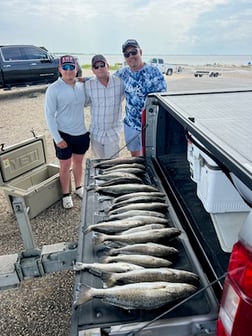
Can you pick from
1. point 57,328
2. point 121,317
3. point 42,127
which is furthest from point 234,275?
point 42,127

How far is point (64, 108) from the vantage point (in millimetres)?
4238

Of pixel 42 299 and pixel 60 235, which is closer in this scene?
pixel 42 299

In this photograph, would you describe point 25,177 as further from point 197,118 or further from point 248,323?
point 248,323

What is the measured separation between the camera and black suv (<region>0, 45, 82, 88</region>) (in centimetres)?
1351

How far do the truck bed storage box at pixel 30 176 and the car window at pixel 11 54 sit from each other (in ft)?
34.2

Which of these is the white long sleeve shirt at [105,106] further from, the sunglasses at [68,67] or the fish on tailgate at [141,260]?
the fish on tailgate at [141,260]

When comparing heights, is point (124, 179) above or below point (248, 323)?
below

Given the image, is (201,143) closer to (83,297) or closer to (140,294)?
(140,294)

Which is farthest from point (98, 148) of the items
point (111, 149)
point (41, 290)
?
point (41, 290)

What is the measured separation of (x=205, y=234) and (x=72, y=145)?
265 centimetres

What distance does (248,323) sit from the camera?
1.21m

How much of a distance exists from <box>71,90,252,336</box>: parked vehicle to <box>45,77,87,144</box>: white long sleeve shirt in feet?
4.58

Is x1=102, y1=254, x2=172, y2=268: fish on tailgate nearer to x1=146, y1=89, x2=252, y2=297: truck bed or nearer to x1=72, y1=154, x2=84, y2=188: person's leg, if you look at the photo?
x1=146, y1=89, x2=252, y2=297: truck bed

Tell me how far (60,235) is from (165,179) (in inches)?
64.9
